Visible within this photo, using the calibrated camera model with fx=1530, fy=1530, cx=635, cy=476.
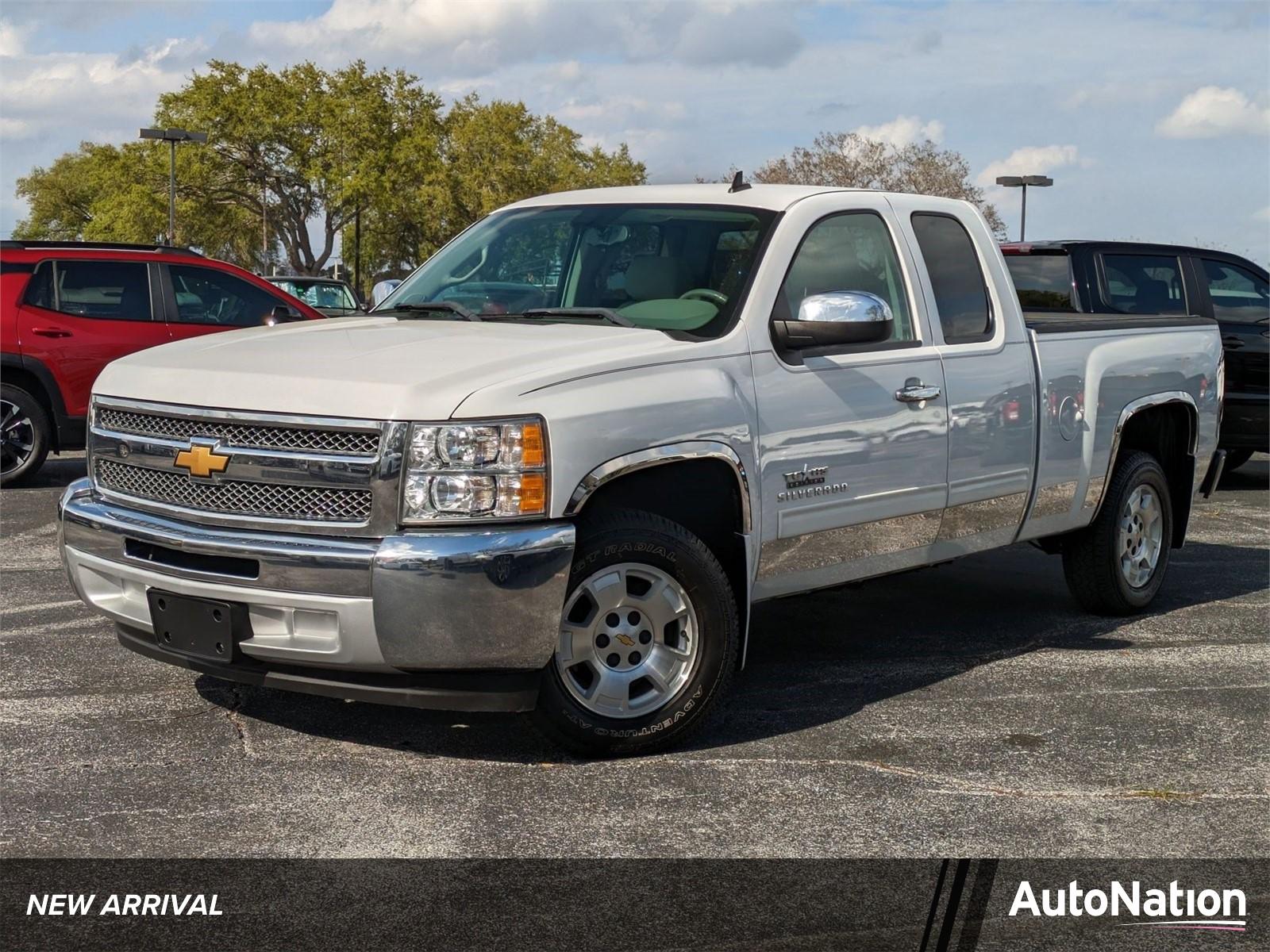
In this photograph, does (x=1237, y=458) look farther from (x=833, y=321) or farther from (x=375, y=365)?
(x=375, y=365)

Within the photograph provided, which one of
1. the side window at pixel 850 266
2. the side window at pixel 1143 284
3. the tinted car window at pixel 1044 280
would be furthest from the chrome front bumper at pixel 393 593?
the side window at pixel 1143 284

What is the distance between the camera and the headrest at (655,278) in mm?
5516

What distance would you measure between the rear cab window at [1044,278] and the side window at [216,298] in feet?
19.6

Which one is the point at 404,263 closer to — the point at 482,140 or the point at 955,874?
the point at 482,140

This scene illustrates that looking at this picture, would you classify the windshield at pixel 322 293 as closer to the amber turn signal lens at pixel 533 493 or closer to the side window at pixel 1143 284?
the side window at pixel 1143 284

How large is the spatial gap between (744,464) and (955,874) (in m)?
1.60

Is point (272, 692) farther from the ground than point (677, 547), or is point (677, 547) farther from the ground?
point (677, 547)

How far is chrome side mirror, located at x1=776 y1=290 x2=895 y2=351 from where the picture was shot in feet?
17.3

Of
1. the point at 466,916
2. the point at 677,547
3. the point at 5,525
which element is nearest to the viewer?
the point at 466,916

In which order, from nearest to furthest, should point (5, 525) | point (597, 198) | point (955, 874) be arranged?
point (955, 874)
point (597, 198)
point (5, 525)

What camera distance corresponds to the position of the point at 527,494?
4.52m

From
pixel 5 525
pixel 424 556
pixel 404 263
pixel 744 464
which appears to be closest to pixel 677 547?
pixel 744 464

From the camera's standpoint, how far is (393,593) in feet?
14.4

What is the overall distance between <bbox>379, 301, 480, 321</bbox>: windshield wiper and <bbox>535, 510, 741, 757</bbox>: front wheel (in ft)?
4.14
